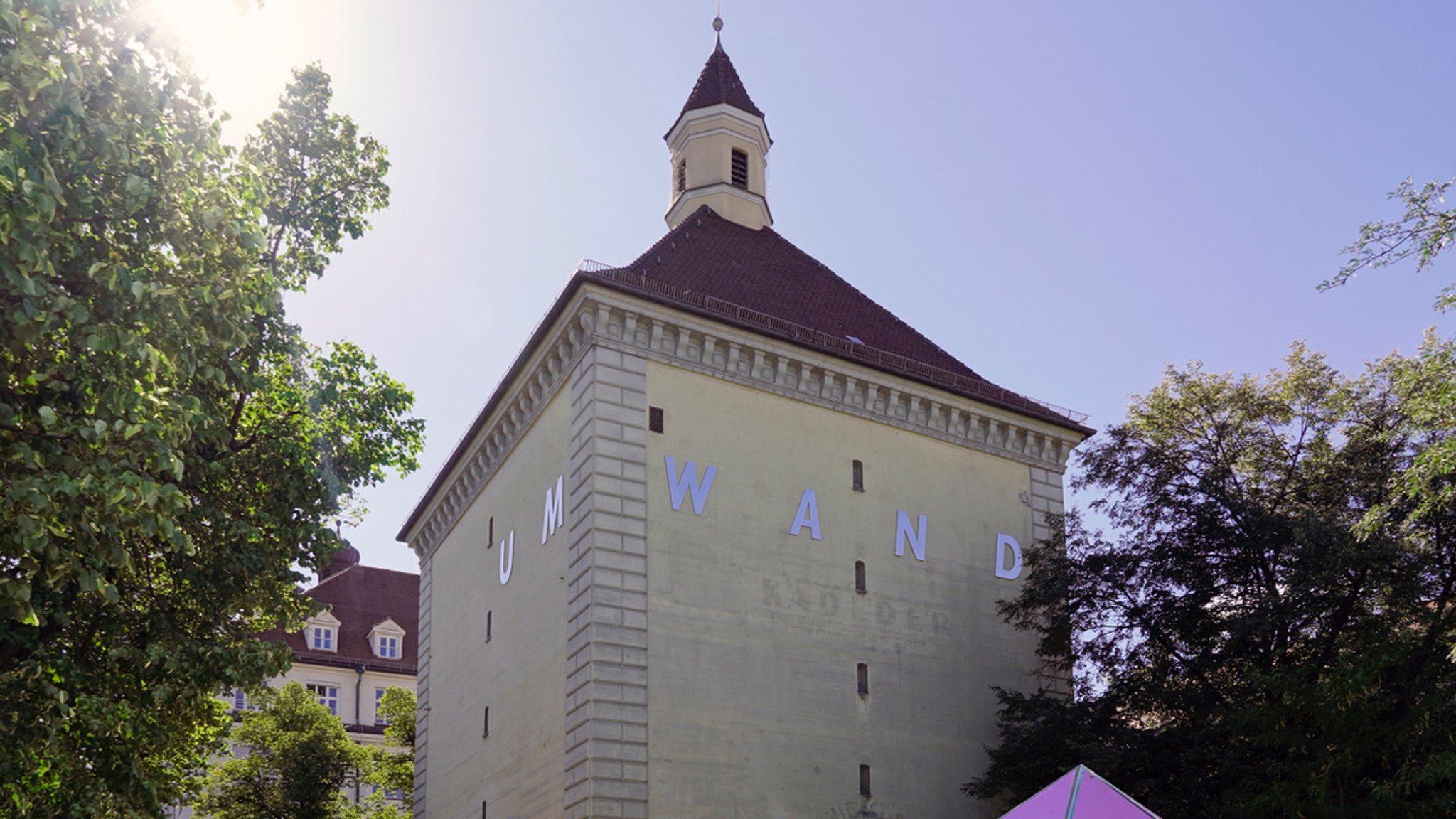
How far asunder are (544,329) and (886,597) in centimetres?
944

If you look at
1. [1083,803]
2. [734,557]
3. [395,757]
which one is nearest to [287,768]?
[395,757]

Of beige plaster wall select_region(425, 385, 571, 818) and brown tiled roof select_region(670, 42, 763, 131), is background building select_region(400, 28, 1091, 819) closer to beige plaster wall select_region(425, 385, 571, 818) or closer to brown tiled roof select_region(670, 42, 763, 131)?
beige plaster wall select_region(425, 385, 571, 818)

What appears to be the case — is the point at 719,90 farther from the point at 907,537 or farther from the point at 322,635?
the point at 322,635

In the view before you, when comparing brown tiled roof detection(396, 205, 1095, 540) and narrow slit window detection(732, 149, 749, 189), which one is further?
narrow slit window detection(732, 149, 749, 189)

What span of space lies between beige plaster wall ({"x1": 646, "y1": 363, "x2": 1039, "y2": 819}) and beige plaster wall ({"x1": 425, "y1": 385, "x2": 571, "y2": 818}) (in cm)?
237

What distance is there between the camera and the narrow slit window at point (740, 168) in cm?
3953

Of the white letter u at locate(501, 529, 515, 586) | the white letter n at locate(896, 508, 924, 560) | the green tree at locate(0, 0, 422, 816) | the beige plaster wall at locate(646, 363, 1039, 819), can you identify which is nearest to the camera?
the green tree at locate(0, 0, 422, 816)

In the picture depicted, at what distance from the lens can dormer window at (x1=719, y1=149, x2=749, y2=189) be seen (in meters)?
39.5

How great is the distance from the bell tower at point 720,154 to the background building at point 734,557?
4266mm

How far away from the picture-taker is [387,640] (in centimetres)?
6425

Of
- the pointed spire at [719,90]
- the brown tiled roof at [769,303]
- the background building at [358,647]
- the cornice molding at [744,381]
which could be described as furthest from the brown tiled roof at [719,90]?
the background building at [358,647]

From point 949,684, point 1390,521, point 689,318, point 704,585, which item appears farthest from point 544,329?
point 1390,521

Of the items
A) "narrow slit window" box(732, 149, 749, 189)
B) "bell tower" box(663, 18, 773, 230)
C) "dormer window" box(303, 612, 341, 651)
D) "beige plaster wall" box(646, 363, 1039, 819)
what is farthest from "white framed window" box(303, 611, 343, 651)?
"beige plaster wall" box(646, 363, 1039, 819)

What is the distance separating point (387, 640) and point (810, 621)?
4119 centimetres
